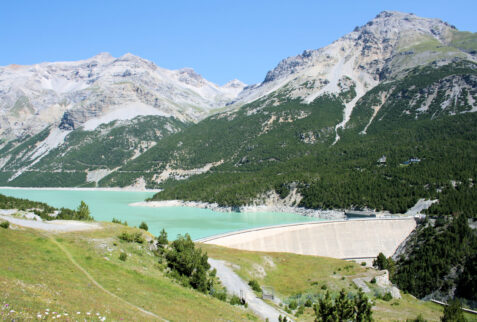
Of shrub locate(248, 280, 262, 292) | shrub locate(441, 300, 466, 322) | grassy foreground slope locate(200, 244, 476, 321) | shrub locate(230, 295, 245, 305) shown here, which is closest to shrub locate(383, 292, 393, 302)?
grassy foreground slope locate(200, 244, 476, 321)

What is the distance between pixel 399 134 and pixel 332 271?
403 ft

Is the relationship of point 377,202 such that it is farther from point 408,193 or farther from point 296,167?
point 296,167

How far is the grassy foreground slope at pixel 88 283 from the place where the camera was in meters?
13.8

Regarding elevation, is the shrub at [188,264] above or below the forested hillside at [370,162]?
below

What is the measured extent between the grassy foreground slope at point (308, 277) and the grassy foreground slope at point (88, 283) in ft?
32.3

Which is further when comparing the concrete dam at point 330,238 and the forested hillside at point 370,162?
the forested hillside at point 370,162

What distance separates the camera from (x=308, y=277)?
3659 centimetres

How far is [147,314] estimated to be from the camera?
15.9 m

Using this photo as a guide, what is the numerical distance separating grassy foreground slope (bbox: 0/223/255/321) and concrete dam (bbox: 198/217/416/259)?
25.0 m

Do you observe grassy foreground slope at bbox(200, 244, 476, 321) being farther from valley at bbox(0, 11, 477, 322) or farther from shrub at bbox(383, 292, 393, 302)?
shrub at bbox(383, 292, 393, 302)

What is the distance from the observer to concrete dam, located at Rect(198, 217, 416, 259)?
170 feet

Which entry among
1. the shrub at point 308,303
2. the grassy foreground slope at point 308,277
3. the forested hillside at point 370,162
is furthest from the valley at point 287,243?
the forested hillside at point 370,162

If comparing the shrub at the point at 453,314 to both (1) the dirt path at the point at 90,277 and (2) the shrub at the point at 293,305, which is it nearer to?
(2) the shrub at the point at 293,305

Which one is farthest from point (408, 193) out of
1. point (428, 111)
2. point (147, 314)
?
point (428, 111)
